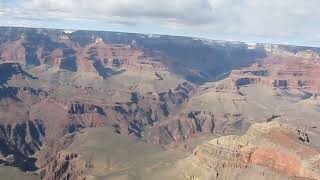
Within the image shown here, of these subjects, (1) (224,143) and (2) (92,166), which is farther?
(2) (92,166)

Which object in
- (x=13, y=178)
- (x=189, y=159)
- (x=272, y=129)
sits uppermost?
(x=272, y=129)

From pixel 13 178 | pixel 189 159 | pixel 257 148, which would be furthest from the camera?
pixel 13 178

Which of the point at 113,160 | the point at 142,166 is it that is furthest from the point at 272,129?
the point at 113,160

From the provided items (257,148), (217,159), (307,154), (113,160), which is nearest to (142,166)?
(113,160)

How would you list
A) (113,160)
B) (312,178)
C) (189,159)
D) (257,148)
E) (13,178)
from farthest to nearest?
(113,160) → (13,178) → (189,159) → (257,148) → (312,178)

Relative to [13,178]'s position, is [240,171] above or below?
above

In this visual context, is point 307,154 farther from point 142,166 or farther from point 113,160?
point 113,160

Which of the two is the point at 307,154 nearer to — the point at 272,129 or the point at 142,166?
the point at 272,129
